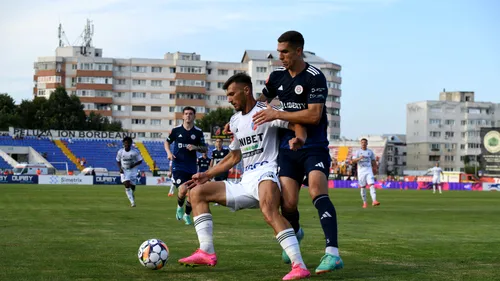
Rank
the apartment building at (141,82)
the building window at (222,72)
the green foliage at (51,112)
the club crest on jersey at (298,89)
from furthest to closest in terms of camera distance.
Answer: the building window at (222,72) → the apartment building at (141,82) → the green foliage at (51,112) → the club crest on jersey at (298,89)

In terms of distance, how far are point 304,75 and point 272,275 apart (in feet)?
8.50

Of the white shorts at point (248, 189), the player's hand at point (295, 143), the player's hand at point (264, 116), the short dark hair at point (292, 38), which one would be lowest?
the white shorts at point (248, 189)

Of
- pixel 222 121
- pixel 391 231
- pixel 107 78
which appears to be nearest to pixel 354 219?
pixel 391 231

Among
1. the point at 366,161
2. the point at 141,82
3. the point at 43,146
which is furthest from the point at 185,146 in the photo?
the point at 141,82

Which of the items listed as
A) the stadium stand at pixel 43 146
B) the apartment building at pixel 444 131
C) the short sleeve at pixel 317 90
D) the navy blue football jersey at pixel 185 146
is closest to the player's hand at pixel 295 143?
the short sleeve at pixel 317 90

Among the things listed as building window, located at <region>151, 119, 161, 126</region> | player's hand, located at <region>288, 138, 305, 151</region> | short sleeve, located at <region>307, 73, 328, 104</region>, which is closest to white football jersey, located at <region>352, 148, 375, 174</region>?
short sleeve, located at <region>307, 73, 328, 104</region>

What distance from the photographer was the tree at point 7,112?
371 feet

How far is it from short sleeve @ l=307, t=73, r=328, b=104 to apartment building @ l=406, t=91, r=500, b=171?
15617 cm

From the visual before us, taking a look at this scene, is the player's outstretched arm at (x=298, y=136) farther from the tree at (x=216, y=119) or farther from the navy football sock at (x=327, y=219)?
the tree at (x=216, y=119)

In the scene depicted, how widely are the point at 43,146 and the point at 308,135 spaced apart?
86.7m

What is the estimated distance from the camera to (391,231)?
55.6 feet

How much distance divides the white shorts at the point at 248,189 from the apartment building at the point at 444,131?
15675cm

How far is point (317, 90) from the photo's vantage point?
9930 millimetres

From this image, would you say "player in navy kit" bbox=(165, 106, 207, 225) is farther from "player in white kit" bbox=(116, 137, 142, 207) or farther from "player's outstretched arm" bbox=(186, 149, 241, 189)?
"player's outstretched arm" bbox=(186, 149, 241, 189)
